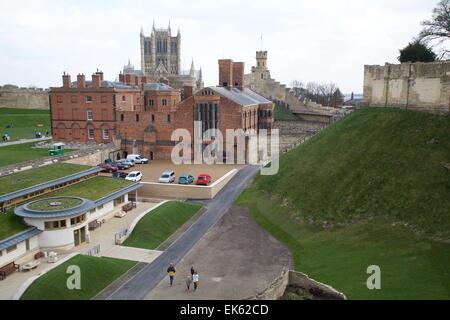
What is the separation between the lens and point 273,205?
33062mm

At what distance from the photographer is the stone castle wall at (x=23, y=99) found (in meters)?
91.1

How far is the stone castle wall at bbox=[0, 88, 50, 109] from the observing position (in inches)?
3585

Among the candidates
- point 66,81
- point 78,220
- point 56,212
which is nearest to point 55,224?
point 56,212

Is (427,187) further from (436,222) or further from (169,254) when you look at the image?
(169,254)

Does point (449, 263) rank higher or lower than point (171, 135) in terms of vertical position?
lower

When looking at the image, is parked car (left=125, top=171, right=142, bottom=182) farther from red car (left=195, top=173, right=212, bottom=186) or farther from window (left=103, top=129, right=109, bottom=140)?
window (left=103, top=129, right=109, bottom=140)

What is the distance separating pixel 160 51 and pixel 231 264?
127471mm

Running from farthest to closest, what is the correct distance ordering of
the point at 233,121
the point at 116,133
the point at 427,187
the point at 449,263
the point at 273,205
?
the point at 116,133
the point at 233,121
the point at 273,205
the point at 427,187
the point at 449,263

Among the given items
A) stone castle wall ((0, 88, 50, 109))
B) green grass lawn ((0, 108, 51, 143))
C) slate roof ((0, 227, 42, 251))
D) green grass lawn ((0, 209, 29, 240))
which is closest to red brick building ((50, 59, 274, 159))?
green grass lawn ((0, 108, 51, 143))

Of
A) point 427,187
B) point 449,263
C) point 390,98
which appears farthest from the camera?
point 390,98

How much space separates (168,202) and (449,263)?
847 inches

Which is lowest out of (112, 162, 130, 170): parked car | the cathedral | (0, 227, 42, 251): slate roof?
(0, 227, 42, 251): slate roof

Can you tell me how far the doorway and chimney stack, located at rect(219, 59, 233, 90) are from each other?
3637 centimetres
